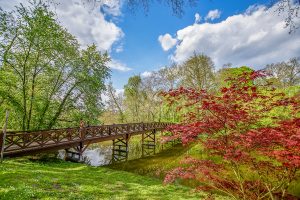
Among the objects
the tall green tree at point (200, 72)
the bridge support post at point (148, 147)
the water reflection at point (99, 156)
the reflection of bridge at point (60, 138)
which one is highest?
the tall green tree at point (200, 72)

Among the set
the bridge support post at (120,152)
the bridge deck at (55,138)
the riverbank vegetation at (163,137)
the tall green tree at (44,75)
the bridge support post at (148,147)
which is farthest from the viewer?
the bridge support post at (148,147)

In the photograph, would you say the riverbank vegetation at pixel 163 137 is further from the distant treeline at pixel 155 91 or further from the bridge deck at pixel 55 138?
the distant treeline at pixel 155 91

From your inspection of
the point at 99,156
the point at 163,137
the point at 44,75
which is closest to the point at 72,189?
the point at 163,137

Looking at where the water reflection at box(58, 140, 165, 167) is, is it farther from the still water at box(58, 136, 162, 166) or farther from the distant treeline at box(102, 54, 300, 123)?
the distant treeline at box(102, 54, 300, 123)

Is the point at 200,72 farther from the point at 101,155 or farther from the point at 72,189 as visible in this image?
the point at 72,189

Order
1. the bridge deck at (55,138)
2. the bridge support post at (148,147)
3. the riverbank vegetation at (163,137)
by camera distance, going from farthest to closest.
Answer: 1. the bridge support post at (148,147)
2. the bridge deck at (55,138)
3. the riverbank vegetation at (163,137)

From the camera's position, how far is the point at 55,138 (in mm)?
13547

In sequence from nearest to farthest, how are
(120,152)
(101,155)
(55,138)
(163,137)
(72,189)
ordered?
1. (163,137)
2. (72,189)
3. (55,138)
4. (120,152)
5. (101,155)

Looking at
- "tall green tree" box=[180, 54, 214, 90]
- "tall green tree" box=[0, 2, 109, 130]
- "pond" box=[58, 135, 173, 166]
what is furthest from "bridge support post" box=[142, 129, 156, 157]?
"tall green tree" box=[180, 54, 214, 90]

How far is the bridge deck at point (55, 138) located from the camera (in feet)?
36.6

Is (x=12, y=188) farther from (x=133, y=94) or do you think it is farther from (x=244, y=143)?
(x=133, y=94)

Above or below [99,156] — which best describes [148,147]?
above

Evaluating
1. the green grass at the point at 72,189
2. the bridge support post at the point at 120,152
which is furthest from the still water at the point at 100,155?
the green grass at the point at 72,189

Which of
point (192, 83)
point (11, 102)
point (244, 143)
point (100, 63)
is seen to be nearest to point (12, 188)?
point (244, 143)
